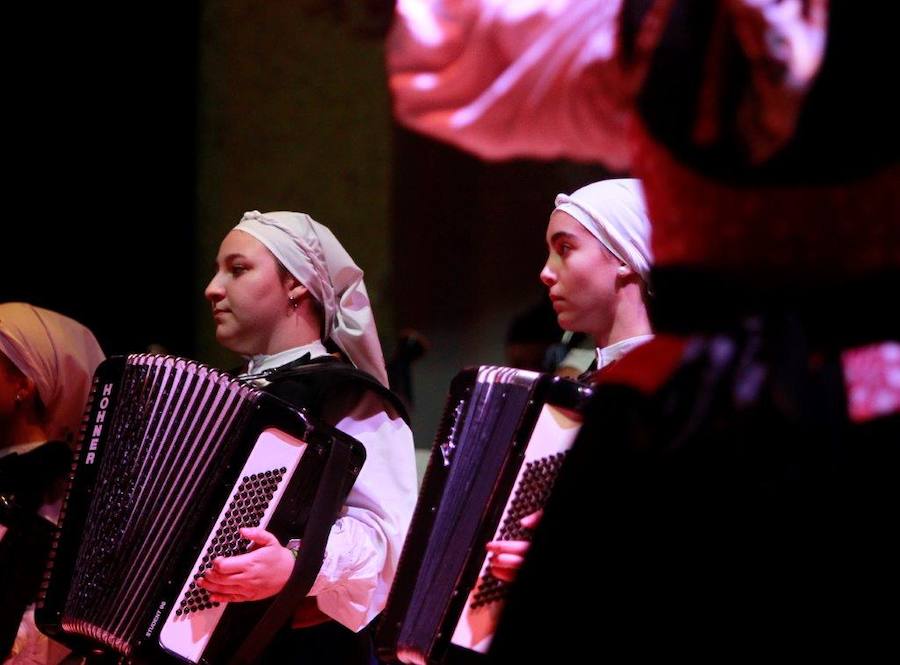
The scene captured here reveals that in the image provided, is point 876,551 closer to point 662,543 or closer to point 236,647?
point 662,543

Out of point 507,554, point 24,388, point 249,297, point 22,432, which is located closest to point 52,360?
point 24,388

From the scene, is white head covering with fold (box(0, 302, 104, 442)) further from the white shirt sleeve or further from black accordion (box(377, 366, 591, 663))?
black accordion (box(377, 366, 591, 663))

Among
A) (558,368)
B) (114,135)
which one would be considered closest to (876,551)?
(558,368)

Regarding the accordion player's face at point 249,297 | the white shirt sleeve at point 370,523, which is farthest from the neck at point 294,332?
the white shirt sleeve at point 370,523

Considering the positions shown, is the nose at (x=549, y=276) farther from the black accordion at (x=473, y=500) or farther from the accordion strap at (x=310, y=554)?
the accordion strap at (x=310, y=554)

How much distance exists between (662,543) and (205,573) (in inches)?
59.9

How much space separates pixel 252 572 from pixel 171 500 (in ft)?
0.82

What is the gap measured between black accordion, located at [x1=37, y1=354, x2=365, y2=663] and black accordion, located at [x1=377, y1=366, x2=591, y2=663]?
344 mm

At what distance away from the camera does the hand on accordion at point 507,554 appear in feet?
6.31

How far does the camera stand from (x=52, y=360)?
334 centimetres

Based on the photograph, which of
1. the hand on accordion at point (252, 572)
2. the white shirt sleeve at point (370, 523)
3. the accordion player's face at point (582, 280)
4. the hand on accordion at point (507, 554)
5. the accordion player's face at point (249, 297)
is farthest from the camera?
the accordion player's face at point (249, 297)

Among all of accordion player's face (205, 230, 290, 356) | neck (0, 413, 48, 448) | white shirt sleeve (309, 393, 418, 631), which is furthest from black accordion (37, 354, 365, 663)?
neck (0, 413, 48, 448)

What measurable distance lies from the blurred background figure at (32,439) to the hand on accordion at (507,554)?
134 centimetres

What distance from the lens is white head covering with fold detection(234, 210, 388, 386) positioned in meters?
2.85
